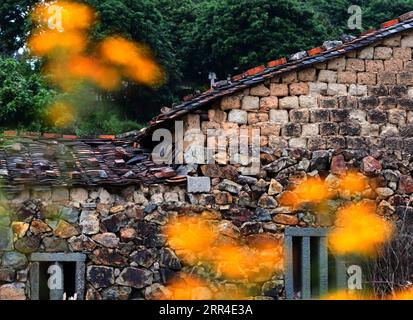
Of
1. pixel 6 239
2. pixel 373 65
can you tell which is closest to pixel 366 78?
pixel 373 65

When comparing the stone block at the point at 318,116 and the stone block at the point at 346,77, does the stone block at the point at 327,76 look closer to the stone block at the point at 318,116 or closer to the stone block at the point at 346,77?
the stone block at the point at 346,77

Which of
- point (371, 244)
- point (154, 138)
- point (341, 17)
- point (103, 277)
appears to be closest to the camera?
point (103, 277)

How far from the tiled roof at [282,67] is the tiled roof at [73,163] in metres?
0.58

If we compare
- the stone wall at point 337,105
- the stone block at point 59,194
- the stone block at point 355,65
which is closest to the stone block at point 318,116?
the stone wall at point 337,105

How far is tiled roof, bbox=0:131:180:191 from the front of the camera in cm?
798

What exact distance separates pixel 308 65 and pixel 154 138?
2299 mm

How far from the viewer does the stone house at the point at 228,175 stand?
7.93 m

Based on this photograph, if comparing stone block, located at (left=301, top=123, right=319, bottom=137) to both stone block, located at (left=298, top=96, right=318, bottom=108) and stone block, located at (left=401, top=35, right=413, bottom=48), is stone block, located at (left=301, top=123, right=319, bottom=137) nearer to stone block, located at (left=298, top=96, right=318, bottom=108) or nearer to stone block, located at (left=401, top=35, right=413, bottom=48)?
stone block, located at (left=298, top=96, right=318, bottom=108)

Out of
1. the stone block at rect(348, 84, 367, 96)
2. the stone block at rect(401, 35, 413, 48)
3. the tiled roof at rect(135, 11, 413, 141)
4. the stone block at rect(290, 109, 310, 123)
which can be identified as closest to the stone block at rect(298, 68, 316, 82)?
the tiled roof at rect(135, 11, 413, 141)

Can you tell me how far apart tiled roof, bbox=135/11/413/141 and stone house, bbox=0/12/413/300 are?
20 mm

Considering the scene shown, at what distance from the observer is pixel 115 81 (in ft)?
61.3

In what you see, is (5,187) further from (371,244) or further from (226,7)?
(226,7)
